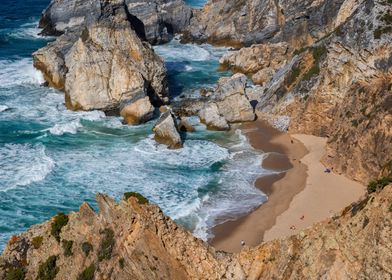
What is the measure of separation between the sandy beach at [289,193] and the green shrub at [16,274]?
15.5 m

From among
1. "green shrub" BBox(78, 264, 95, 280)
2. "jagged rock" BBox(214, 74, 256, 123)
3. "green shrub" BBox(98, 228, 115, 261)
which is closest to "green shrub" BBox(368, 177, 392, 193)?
"green shrub" BBox(98, 228, 115, 261)

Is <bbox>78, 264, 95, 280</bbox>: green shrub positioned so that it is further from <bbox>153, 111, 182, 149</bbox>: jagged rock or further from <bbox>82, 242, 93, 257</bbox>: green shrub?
<bbox>153, 111, 182, 149</bbox>: jagged rock

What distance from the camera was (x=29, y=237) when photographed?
25.7 metres

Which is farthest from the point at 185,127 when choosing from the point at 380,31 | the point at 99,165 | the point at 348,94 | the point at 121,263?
the point at 121,263

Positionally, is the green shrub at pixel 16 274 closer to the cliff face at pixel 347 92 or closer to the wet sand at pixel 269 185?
the wet sand at pixel 269 185

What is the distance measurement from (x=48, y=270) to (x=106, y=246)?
9.28 feet

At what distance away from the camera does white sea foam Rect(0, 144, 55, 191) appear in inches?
1818

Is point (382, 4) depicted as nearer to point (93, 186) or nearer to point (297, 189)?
point (297, 189)

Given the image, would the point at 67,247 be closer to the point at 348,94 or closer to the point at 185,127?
the point at 348,94

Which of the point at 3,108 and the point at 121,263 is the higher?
the point at 121,263

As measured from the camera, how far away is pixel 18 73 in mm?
72062

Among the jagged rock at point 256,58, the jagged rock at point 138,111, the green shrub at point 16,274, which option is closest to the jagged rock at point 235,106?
the jagged rock at point 138,111

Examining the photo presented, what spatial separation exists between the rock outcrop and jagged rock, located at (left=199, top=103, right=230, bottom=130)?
18.0 feet

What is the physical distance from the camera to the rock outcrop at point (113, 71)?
59.2m
